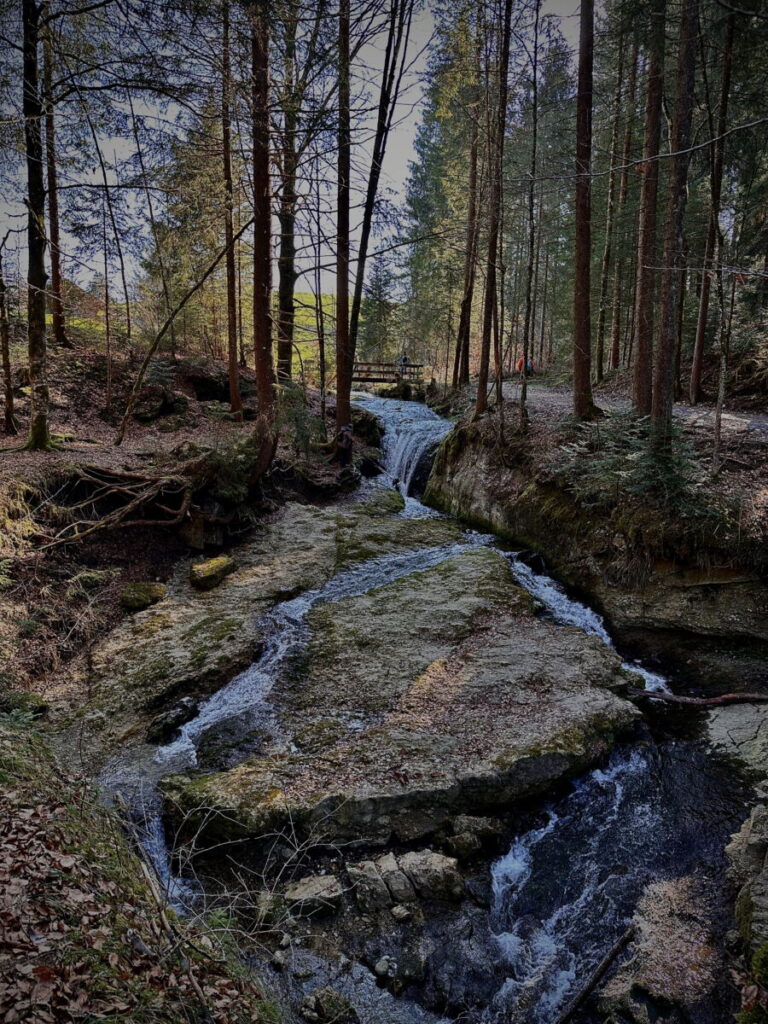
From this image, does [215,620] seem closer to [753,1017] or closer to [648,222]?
[753,1017]

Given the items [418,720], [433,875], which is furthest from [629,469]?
[433,875]

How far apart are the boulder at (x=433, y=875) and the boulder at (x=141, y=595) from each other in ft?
18.1

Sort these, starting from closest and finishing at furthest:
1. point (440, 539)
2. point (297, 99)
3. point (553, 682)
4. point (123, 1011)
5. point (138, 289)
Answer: point (123, 1011) < point (553, 682) < point (297, 99) < point (440, 539) < point (138, 289)

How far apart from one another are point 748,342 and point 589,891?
14732 mm

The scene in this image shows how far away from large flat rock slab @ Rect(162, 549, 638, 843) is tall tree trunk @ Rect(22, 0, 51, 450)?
266 inches

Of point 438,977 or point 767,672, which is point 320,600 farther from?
point 767,672

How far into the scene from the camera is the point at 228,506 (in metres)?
10.2

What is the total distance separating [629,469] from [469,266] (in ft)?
36.6

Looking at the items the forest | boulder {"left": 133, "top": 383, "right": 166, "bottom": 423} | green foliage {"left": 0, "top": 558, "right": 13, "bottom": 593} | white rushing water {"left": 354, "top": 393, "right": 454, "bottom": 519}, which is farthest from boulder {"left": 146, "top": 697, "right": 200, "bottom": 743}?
boulder {"left": 133, "top": 383, "right": 166, "bottom": 423}

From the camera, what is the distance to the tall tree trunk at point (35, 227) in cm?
781

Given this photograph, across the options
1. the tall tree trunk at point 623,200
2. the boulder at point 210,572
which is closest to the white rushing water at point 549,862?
the boulder at point 210,572

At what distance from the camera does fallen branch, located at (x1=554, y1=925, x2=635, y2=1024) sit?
10.9ft

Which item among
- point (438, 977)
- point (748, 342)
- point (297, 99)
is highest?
point (297, 99)

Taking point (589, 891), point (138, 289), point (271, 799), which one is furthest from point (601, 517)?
point (138, 289)
